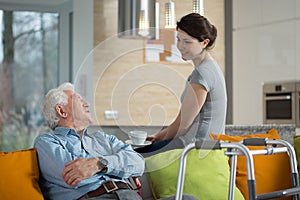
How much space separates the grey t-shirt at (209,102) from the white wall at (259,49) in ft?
11.1

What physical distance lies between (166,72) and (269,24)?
4021 mm

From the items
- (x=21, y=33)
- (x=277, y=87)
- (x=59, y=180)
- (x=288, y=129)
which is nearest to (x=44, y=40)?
(x=21, y=33)

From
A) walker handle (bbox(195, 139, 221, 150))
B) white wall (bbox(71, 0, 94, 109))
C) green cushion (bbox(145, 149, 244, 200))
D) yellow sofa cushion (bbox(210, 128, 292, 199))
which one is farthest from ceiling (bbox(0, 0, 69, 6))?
walker handle (bbox(195, 139, 221, 150))

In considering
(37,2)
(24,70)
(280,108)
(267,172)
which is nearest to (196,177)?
(267,172)

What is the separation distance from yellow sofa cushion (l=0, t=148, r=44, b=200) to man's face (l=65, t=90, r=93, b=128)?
10.0 inches

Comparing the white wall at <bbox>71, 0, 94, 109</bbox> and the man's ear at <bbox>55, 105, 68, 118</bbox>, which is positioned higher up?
the white wall at <bbox>71, 0, 94, 109</bbox>

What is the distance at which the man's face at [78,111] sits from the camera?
2990mm

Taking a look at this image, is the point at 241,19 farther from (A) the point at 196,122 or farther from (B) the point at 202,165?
(A) the point at 196,122

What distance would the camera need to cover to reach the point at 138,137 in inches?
110

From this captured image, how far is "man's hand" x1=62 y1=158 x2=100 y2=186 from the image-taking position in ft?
9.06

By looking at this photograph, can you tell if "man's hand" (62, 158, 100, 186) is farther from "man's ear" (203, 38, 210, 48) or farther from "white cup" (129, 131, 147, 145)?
"man's ear" (203, 38, 210, 48)

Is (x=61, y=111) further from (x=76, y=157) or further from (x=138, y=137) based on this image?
(x=138, y=137)

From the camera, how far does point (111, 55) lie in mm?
2574

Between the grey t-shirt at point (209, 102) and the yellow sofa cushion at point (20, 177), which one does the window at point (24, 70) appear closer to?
the yellow sofa cushion at point (20, 177)
